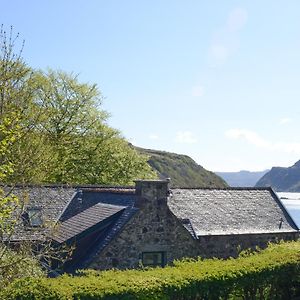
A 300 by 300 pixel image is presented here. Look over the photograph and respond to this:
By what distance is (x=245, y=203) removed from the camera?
1099 inches

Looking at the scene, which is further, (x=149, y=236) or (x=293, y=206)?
(x=293, y=206)

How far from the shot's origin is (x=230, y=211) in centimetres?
2659

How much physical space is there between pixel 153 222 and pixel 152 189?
1331 mm

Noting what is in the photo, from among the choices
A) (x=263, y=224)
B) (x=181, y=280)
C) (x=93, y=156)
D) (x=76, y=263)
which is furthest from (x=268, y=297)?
(x=93, y=156)

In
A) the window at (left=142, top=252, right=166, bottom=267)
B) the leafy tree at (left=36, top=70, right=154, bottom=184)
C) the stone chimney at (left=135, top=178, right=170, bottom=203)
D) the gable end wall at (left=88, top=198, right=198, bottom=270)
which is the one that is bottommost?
the window at (left=142, top=252, right=166, bottom=267)

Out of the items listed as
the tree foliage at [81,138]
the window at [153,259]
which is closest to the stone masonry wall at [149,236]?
the window at [153,259]

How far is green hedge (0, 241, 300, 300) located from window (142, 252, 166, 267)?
17.9ft

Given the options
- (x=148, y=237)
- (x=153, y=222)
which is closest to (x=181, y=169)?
(x=153, y=222)

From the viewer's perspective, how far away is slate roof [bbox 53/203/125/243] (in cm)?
2047

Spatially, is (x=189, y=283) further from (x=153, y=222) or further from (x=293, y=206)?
(x=293, y=206)

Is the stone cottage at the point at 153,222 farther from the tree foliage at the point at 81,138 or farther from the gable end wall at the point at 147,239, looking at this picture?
the tree foliage at the point at 81,138

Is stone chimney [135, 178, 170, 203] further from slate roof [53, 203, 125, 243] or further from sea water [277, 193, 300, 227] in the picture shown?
sea water [277, 193, 300, 227]

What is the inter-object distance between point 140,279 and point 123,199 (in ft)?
33.4

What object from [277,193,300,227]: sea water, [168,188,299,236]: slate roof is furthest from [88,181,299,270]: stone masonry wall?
[277,193,300,227]: sea water
